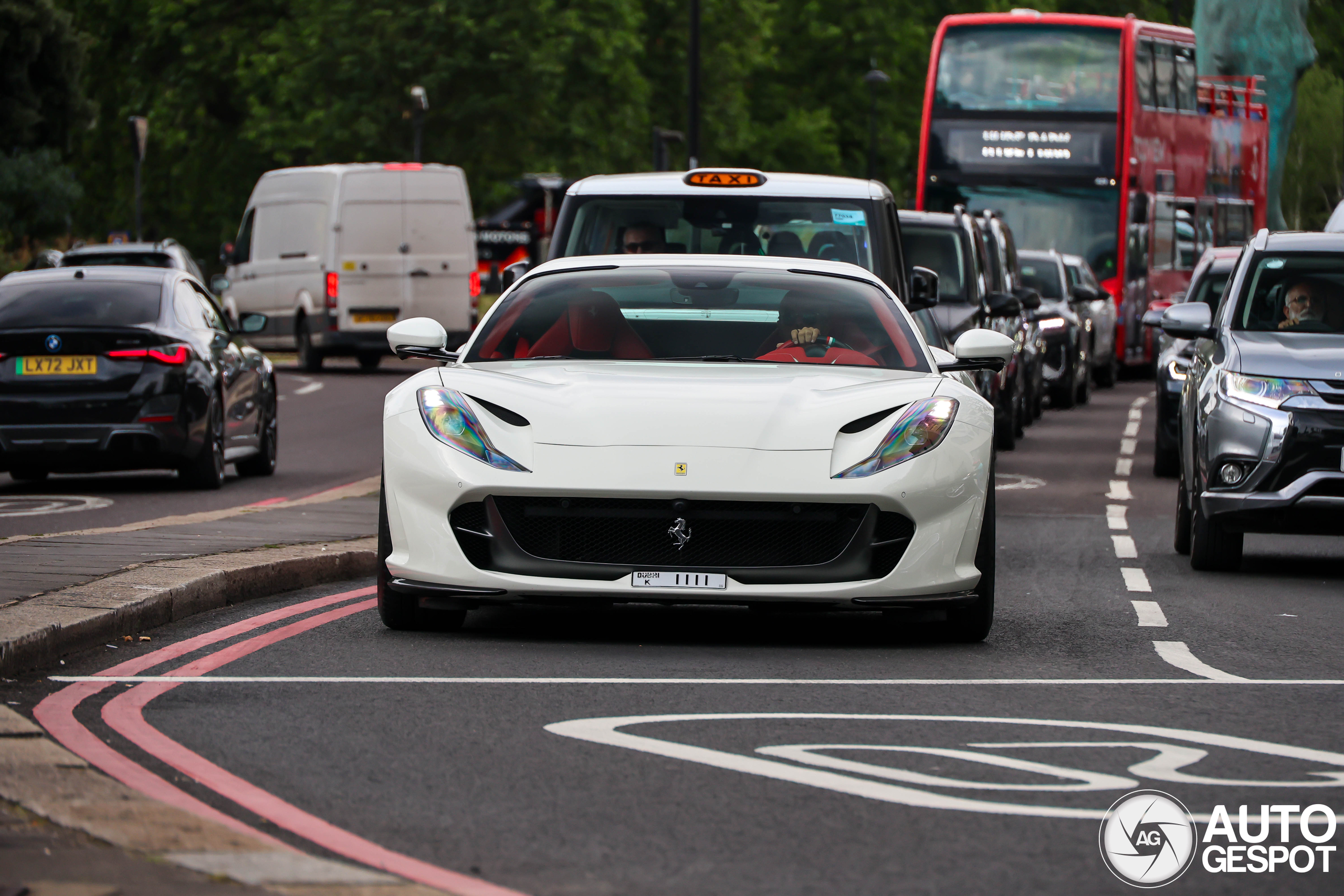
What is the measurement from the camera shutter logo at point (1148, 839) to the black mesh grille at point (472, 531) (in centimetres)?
312

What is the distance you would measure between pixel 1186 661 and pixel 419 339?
3.17m

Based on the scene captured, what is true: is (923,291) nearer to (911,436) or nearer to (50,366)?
(911,436)

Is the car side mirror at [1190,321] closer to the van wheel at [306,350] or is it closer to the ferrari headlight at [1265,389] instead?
the ferrari headlight at [1265,389]

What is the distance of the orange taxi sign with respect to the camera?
1317 centimetres

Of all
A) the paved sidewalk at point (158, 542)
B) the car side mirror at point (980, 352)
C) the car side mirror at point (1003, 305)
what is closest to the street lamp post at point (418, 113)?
the car side mirror at point (1003, 305)

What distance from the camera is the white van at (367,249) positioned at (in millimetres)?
34031

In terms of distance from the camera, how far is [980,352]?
9367 mm

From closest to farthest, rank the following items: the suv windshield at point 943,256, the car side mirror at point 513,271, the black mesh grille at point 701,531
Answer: the black mesh grille at point 701,531 < the car side mirror at point 513,271 < the suv windshield at point 943,256

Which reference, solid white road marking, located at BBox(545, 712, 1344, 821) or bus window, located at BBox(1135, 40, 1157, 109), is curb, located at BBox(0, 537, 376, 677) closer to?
solid white road marking, located at BBox(545, 712, 1344, 821)

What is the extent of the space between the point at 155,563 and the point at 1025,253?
20277mm

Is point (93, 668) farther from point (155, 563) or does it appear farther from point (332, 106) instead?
point (332, 106)

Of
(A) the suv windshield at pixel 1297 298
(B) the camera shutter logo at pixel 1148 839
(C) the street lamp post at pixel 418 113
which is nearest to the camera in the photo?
(B) the camera shutter logo at pixel 1148 839

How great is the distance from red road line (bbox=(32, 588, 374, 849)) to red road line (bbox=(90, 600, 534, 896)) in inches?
3.5

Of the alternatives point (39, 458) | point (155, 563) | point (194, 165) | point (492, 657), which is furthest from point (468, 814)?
point (194, 165)
